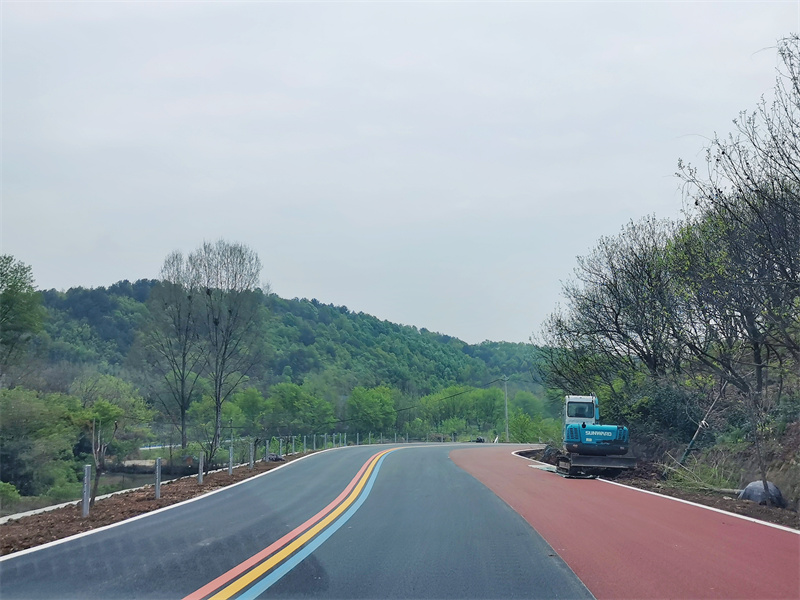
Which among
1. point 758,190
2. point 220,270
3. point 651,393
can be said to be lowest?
point 651,393

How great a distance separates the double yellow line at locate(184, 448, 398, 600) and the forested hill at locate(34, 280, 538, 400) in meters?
28.0

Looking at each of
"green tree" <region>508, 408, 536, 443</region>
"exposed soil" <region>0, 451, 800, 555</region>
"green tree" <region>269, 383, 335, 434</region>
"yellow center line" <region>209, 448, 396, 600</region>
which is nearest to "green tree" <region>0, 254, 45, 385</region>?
"exposed soil" <region>0, 451, 800, 555</region>

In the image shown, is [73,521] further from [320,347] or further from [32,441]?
[320,347]

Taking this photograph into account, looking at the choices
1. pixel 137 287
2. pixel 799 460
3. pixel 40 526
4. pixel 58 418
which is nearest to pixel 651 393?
pixel 799 460

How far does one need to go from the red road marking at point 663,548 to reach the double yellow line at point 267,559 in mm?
3282

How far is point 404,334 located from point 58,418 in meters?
122

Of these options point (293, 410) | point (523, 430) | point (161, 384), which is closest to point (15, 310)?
point (161, 384)

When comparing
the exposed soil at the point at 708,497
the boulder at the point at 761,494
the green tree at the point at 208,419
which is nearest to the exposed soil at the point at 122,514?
the exposed soil at the point at 708,497

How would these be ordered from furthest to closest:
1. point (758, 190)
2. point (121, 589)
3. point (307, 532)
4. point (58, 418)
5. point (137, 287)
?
point (137, 287)
point (58, 418)
point (758, 190)
point (307, 532)
point (121, 589)

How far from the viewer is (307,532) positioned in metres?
10.1

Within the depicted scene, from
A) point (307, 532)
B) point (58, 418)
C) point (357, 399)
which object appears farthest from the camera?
point (357, 399)

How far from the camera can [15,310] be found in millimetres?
37250

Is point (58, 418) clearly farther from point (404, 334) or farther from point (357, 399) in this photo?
point (404, 334)

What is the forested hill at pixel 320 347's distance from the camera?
186 ft
